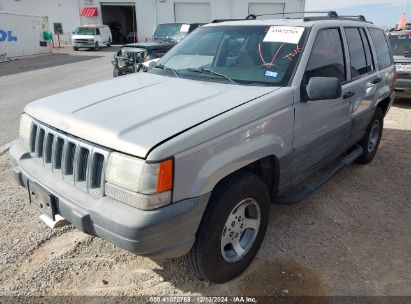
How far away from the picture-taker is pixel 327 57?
3.40 metres

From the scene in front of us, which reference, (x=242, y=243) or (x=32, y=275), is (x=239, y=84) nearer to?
(x=242, y=243)

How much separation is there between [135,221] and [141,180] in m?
0.23

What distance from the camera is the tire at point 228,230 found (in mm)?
2389

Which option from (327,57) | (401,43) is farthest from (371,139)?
(401,43)

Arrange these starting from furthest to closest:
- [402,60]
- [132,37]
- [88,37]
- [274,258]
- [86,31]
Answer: [132,37] < [86,31] < [88,37] < [402,60] < [274,258]

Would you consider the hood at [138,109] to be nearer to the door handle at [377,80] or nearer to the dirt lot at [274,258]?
the dirt lot at [274,258]

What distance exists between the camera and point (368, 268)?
2.95 metres

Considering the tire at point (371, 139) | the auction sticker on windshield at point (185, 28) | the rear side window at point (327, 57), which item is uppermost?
the auction sticker on windshield at point (185, 28)

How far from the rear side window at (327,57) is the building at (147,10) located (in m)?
31.1

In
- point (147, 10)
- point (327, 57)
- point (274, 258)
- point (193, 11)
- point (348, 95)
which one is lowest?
point (274, 258)

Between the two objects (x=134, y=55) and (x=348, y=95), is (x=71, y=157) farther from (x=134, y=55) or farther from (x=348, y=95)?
(x=134, y=55)

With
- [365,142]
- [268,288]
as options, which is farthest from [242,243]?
[365,142]

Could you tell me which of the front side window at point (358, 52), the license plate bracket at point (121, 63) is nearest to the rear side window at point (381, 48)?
the front side window at point (358, 52)

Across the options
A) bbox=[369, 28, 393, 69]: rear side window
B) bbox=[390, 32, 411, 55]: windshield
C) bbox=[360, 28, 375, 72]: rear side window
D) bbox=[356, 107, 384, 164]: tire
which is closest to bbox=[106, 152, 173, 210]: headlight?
bbox=[360, 28, 375, 72]: rear side window
